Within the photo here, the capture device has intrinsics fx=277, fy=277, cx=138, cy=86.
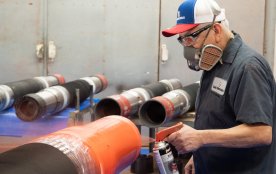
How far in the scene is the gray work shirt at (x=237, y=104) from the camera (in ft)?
2.72

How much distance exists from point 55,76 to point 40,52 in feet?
1.58

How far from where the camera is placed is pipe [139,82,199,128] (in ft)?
6.14

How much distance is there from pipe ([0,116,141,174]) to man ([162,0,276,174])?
0.21 metres

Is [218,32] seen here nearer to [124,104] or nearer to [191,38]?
[191,38]

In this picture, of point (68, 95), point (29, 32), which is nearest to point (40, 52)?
point (29, 32)

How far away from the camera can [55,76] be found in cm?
292

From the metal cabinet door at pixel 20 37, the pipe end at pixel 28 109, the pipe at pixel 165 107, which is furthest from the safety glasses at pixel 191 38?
the metal cabinet door at pixel 20 37

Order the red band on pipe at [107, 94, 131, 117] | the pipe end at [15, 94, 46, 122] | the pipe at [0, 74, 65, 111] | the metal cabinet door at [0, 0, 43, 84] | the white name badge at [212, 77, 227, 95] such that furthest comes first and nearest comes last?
1. the metal cabinet door at [0, 0, 43, 84]
2. the pipe at [0, 74, 65, 111]
3. the red band on pipe at [107, 94, 131, 117]
4. the pipe end at [15, 94, 46, 122]
5. the white name badge at [212, 77, 227, 95]

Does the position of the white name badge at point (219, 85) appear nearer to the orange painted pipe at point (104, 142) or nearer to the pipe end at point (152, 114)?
the orange painted pipe at point (104, 142)

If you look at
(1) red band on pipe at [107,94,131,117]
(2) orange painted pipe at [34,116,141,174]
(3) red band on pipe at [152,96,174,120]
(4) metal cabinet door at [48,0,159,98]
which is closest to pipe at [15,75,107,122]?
(1) red band on pipe at [107,94,131,117]

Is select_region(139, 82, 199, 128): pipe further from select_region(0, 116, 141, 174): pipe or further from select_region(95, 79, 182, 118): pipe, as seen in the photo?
select_region(0, 116, 141, 174): pipe

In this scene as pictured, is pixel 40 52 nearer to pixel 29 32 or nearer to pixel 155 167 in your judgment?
pixel 29 32

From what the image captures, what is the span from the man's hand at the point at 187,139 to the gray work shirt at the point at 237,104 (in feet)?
0.44

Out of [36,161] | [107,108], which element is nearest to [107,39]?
[107,108]
